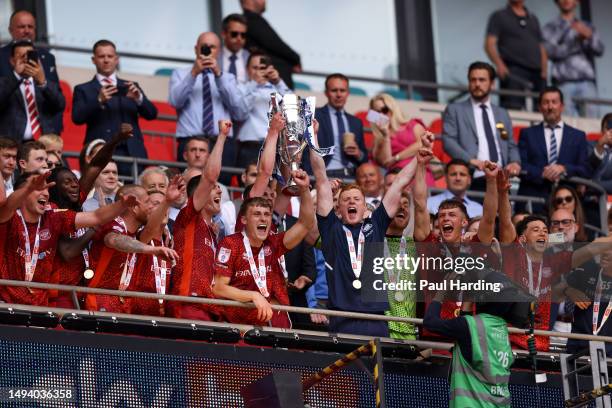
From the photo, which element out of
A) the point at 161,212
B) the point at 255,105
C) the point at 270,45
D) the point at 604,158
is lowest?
the point at 161,212

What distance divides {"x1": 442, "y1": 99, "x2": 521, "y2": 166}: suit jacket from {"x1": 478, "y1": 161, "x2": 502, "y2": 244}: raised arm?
348 centimetres

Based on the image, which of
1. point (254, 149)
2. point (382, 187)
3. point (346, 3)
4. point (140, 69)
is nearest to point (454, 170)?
point (382, 187)

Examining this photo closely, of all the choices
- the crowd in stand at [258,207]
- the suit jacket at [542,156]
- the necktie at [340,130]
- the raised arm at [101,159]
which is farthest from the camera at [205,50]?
the suit jacket at [542,156]

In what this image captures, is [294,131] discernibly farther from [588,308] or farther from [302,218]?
[588,308]

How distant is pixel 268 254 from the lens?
13.2 meters

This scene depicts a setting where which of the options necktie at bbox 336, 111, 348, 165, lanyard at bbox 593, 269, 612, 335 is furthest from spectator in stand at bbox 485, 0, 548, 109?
lanyard at bbox 593, 269, 612, 335

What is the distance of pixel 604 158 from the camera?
Result: 18031 mm

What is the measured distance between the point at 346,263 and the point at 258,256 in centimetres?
70

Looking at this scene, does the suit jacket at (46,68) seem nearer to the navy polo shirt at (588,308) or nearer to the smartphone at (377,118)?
the smartphone at (377,118)

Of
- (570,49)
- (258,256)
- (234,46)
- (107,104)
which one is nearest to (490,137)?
(234,46)

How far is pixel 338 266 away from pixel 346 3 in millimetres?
10638

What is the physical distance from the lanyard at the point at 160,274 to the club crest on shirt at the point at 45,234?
85 centimetres

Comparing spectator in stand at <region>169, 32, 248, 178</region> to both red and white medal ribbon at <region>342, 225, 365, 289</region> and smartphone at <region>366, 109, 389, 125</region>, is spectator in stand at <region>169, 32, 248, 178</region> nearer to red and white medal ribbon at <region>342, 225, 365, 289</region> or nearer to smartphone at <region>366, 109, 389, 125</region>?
smartphone at <region>366, 109, 389, 125</region>

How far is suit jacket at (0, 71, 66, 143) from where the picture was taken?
15.6 meters
